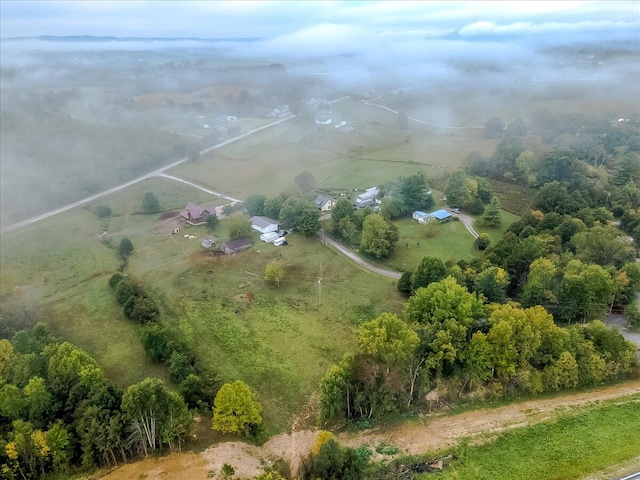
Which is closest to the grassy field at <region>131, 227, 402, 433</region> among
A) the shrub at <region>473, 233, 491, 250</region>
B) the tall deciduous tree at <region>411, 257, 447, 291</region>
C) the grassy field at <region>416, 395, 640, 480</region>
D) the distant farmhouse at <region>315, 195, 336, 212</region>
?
the tall deciduous tree at <region>411, 257, 447, 291</region>

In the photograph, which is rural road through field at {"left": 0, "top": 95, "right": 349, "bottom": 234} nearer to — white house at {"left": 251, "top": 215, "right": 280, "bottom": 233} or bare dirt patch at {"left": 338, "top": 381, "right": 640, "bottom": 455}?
white house at {"left": 251, "top": 215, "right": 280, "bottom": 233}

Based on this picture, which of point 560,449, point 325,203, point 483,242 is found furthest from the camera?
point 325,203

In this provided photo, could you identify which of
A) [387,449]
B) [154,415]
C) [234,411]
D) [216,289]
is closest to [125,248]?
[216,289]

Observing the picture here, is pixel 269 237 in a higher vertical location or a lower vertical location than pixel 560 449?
higher

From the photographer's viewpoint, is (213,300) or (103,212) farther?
(103,212)

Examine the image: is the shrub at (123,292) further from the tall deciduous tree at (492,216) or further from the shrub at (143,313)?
the tall deciduous tree at (492,216)

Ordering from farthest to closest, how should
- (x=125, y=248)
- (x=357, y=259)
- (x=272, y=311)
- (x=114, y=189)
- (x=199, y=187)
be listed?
1. (x=114, y=189)
2. (x=199, y=187)
3. (x=125, y=248)
4. (x=357, y=259)
5. (x=272, y=311)

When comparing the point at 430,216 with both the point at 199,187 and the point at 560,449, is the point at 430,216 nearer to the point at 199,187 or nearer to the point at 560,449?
the point at 560,449

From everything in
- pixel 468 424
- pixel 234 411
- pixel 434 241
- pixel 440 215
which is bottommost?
pixel 468 424
